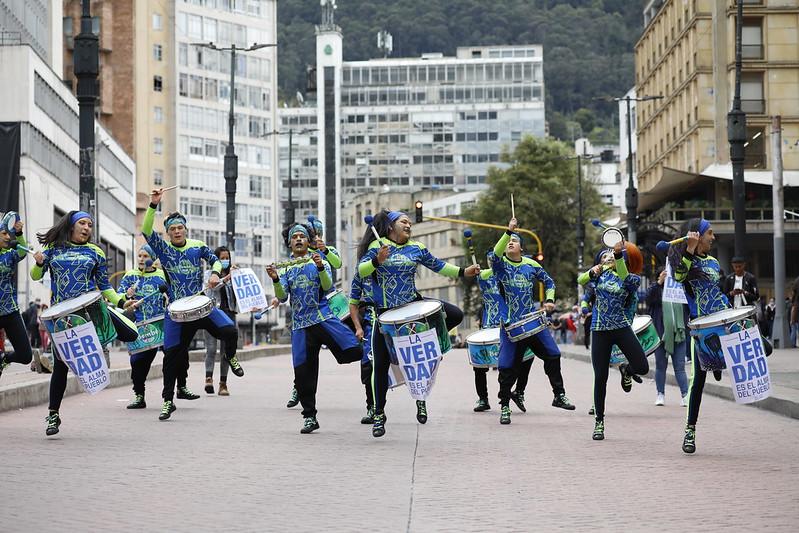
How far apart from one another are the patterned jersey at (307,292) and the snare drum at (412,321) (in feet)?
3.46

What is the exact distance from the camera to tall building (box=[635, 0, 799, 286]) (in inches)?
2810

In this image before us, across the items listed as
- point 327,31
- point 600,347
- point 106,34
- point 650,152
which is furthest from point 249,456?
point 327,31

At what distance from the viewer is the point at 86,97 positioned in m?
23.3

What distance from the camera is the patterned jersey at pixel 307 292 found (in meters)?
15.6

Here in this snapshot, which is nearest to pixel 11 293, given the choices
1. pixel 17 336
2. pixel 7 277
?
pixel 7 277

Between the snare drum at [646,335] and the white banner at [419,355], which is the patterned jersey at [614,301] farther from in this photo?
the snare drum at [646,335]

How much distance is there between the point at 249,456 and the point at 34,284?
53.2 m

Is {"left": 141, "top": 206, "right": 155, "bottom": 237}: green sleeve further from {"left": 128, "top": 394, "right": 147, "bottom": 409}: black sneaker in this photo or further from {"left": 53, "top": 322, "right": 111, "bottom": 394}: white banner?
{"left": 128, "top": 394, "right": 147, "bottom": 409}: black sneaker

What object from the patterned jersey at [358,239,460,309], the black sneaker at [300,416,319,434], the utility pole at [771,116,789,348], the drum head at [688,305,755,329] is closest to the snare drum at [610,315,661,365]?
the patterned jersey at [358,239,460,309]

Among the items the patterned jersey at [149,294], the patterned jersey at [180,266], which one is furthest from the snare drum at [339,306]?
the patterned jersey at [180,266]

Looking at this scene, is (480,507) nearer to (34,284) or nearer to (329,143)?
(34,284)

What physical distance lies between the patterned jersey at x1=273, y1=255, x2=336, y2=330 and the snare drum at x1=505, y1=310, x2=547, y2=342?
85.7 inches

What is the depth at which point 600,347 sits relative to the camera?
1536cm

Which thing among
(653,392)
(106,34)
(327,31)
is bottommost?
(653,392)
